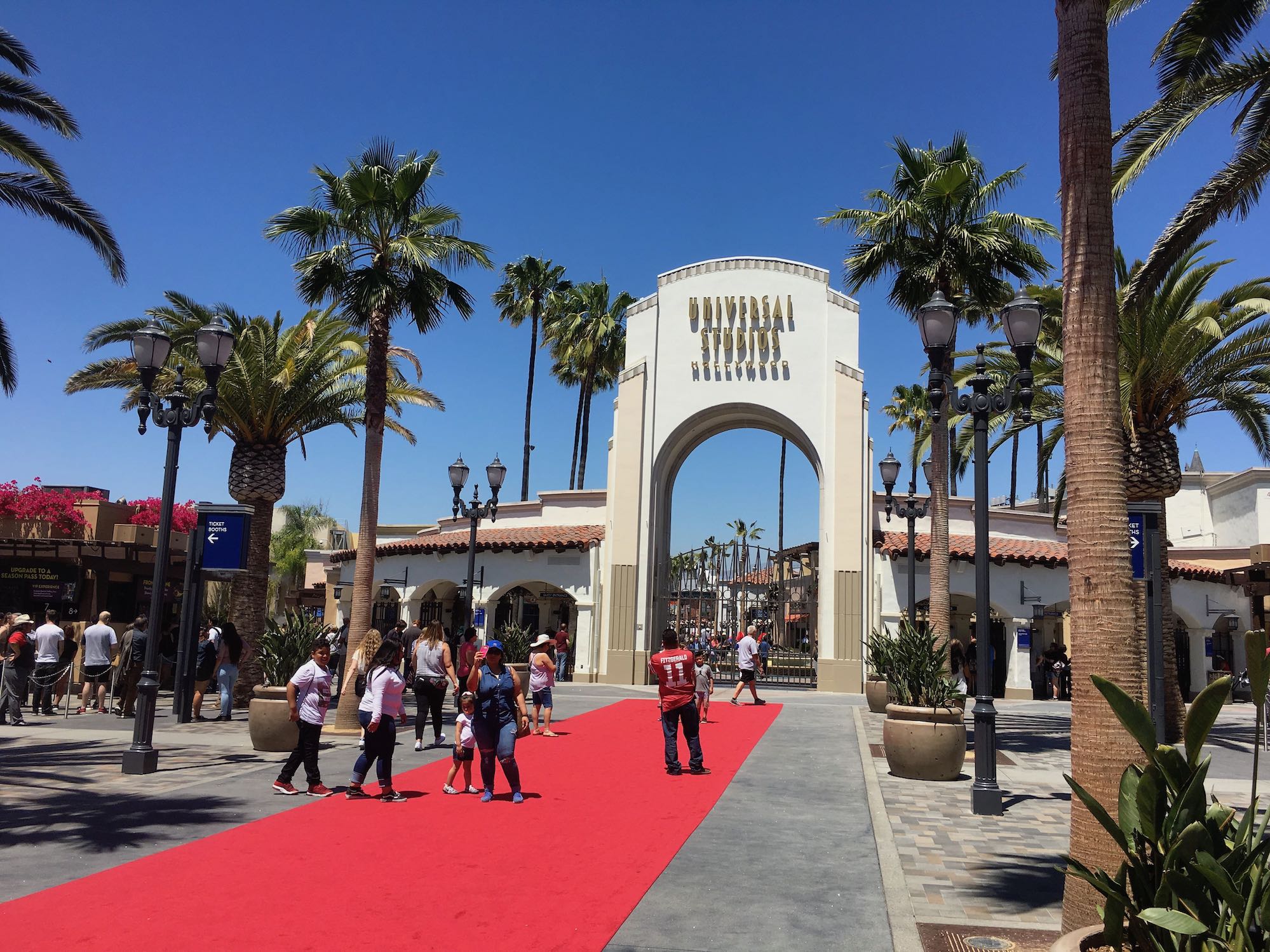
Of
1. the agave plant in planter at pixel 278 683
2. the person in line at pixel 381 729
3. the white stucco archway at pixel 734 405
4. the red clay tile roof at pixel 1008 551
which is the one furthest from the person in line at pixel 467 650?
the red clay tile roof at pixel 1008 551

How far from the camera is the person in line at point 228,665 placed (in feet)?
55.4

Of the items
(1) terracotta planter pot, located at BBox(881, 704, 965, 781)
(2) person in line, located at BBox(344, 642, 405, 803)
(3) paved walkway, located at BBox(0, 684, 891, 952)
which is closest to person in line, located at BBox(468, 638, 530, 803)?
(2) person in line, located at BBox(344, 642, 405, 803)

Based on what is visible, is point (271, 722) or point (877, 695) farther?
point (877, 695)

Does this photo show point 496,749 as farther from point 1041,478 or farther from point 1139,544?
point 1041,478

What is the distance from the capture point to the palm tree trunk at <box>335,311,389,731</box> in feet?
50.0

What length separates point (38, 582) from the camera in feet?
80.6

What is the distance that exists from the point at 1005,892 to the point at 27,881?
6894 mm

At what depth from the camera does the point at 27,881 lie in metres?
6.36

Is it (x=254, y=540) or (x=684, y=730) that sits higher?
(x=254, y=540)

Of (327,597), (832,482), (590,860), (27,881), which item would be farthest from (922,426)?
(27,881)

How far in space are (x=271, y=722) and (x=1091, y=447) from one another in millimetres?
11086

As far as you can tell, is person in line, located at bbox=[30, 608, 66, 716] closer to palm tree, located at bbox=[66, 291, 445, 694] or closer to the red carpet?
palm tree, located at bbox=[66, 291, 445, 694]

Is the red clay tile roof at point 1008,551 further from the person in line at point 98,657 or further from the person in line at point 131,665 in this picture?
the person in line at point 98,657

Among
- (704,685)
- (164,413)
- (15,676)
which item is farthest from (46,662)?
(704,685)
